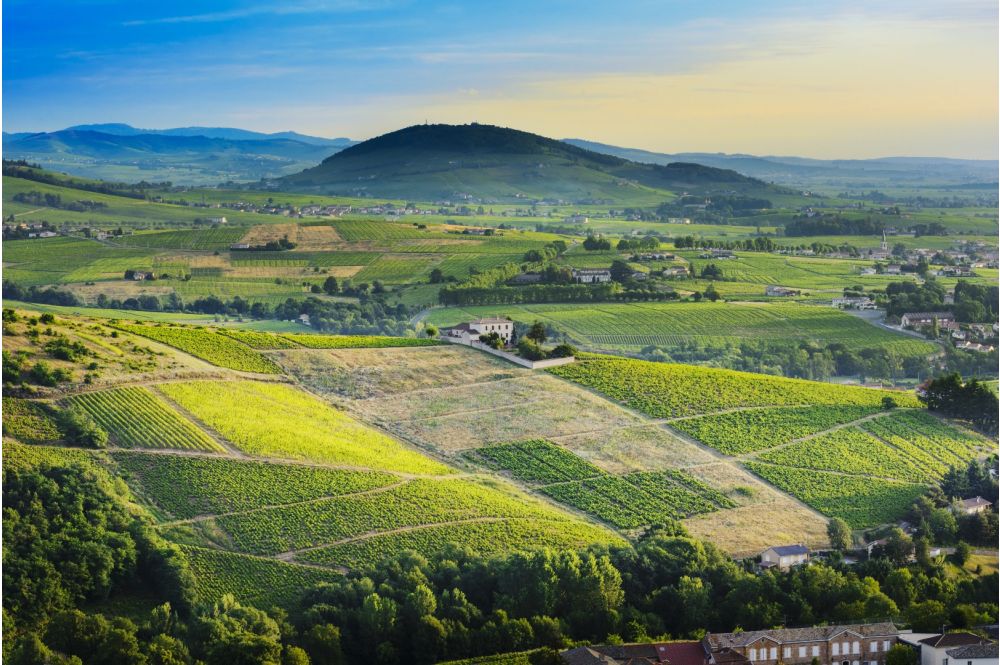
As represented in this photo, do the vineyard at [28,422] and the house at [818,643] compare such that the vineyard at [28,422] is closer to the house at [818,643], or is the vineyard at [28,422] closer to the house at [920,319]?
the house at [818,643]

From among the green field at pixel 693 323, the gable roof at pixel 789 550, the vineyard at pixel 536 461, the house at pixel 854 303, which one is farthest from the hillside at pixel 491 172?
the gable roof at pixel 789 550

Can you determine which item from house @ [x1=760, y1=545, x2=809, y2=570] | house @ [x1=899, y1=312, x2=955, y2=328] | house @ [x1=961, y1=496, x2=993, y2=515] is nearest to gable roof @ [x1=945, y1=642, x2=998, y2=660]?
house @ [x1=760, y1=545, x2=809, y2=570]

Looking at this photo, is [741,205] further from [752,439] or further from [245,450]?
[245,450]

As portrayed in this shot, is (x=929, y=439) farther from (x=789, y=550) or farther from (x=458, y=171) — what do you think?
(x=458, y=171)

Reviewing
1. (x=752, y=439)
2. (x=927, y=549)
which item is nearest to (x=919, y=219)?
(x=752, y=439)

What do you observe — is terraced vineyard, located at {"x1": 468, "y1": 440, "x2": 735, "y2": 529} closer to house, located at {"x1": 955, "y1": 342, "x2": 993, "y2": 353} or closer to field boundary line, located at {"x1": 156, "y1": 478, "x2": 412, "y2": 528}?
field boundary line, located at {"x1": 156, "y1": 478, "x2": 412, "y2": 528}

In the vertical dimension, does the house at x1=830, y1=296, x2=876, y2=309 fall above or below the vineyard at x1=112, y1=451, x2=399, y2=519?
above

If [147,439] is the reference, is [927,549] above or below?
below
